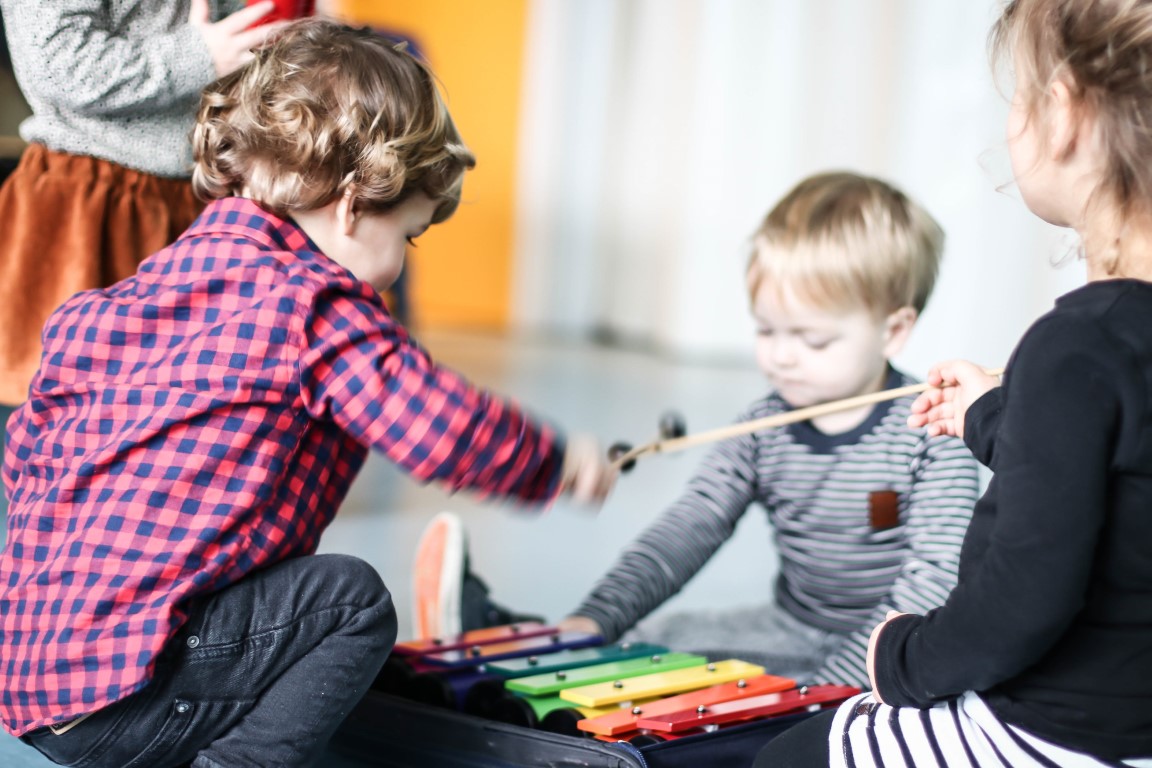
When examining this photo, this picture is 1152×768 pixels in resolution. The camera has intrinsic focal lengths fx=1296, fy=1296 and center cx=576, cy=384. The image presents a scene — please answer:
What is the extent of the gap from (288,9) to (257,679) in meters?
0.79

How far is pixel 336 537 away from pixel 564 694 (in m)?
0.88

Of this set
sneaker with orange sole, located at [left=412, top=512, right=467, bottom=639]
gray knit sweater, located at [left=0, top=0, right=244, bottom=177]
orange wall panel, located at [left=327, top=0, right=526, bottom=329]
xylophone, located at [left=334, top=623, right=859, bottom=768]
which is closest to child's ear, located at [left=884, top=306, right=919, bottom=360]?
xylophone, located at [left=334, top=623, right=859, bottom=768]


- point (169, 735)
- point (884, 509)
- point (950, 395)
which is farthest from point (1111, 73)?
point (169, 735)

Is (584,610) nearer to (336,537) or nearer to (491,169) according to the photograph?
(336,537)

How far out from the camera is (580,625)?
1324 mm

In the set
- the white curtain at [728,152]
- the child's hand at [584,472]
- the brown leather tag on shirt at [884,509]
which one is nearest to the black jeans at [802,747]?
the child's hand at [584,472]

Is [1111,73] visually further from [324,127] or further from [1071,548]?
[324,127]

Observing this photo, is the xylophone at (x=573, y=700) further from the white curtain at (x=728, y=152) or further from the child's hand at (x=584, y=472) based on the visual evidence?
the white curtain at (x=728, y=152)

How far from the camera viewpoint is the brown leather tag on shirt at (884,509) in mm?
1352

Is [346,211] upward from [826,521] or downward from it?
upward

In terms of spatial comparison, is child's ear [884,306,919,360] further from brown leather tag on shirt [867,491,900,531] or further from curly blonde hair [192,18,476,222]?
curly blonde hair [192,18,476,222]

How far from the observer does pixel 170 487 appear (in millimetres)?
906

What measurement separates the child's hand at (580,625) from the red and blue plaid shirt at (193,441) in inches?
15.9

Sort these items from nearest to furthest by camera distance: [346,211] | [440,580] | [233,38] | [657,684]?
[346,211] → [657,684] → [233,38] → [440,580]
